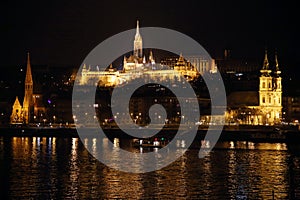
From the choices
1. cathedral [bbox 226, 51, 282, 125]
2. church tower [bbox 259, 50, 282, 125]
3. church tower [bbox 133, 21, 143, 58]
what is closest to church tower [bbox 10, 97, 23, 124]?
cathedral [bbox 226, 51, 282, 125]

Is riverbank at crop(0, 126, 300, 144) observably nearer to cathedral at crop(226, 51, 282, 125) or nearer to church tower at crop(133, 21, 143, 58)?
cathedral at crop(226, 51, 282, 125)

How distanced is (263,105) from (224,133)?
17193mm

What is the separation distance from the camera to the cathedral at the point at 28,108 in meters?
72.0

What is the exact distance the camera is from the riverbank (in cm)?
5038

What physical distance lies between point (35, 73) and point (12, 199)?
85.2 metres

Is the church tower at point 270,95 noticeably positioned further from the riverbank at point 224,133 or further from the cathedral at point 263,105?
the riverbank at point 224,133

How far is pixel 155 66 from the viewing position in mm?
103500

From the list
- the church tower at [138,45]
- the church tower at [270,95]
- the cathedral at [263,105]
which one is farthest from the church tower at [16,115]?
the church tower at [138,45]

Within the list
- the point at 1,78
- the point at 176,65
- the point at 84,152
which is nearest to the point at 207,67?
the point at 176,65

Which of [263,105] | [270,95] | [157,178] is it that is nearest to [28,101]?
[263,105]

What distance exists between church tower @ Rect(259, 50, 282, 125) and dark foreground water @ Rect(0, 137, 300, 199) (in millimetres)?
32322

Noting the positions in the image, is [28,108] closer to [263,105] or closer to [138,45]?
[263,105]

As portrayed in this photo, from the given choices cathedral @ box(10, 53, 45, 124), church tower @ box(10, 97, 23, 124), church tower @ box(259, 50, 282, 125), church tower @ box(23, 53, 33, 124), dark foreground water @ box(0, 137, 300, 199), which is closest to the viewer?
dark foreground water @ box(0, 137, 300, 199)

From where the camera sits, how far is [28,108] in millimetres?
75375
